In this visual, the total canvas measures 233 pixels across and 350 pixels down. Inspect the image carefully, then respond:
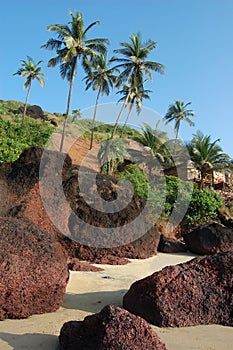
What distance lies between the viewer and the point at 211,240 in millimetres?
11938

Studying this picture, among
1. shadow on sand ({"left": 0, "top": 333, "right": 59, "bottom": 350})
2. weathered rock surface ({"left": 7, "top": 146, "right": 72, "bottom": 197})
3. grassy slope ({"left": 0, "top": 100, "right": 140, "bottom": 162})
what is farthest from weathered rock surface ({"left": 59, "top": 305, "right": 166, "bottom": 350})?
grassy slope ({"left": 0, "top": 100, "right": 140, "bottom": 162})

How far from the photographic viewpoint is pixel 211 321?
4355 mm

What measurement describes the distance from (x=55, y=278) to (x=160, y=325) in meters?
1.45

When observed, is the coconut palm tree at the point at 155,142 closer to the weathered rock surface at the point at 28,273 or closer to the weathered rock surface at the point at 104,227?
the weathered rock surface at the point at 104,227

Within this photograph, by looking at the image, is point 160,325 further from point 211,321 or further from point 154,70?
point 154,70

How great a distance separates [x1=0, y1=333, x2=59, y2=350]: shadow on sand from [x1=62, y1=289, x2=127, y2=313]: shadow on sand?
4.13 feet

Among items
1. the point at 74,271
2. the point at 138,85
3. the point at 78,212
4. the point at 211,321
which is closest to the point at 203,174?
the point at 138,85

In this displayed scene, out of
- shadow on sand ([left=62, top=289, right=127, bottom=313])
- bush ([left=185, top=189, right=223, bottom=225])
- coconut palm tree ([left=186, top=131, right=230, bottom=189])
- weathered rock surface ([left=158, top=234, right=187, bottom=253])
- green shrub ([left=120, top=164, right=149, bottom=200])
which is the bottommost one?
shadow on sand ([left=62, top=289, right=127, bottom=313])

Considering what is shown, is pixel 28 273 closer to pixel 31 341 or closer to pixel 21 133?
pixel 31 341

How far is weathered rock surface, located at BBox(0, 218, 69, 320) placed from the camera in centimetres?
430

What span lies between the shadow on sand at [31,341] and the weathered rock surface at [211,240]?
29.6ft

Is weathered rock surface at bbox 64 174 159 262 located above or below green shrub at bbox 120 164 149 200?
below

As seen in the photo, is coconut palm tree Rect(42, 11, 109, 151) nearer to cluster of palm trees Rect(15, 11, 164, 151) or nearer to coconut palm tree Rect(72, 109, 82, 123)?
cluster of palm trees Rect(15, 11, 164, 151)

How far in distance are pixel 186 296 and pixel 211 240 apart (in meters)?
7.89
